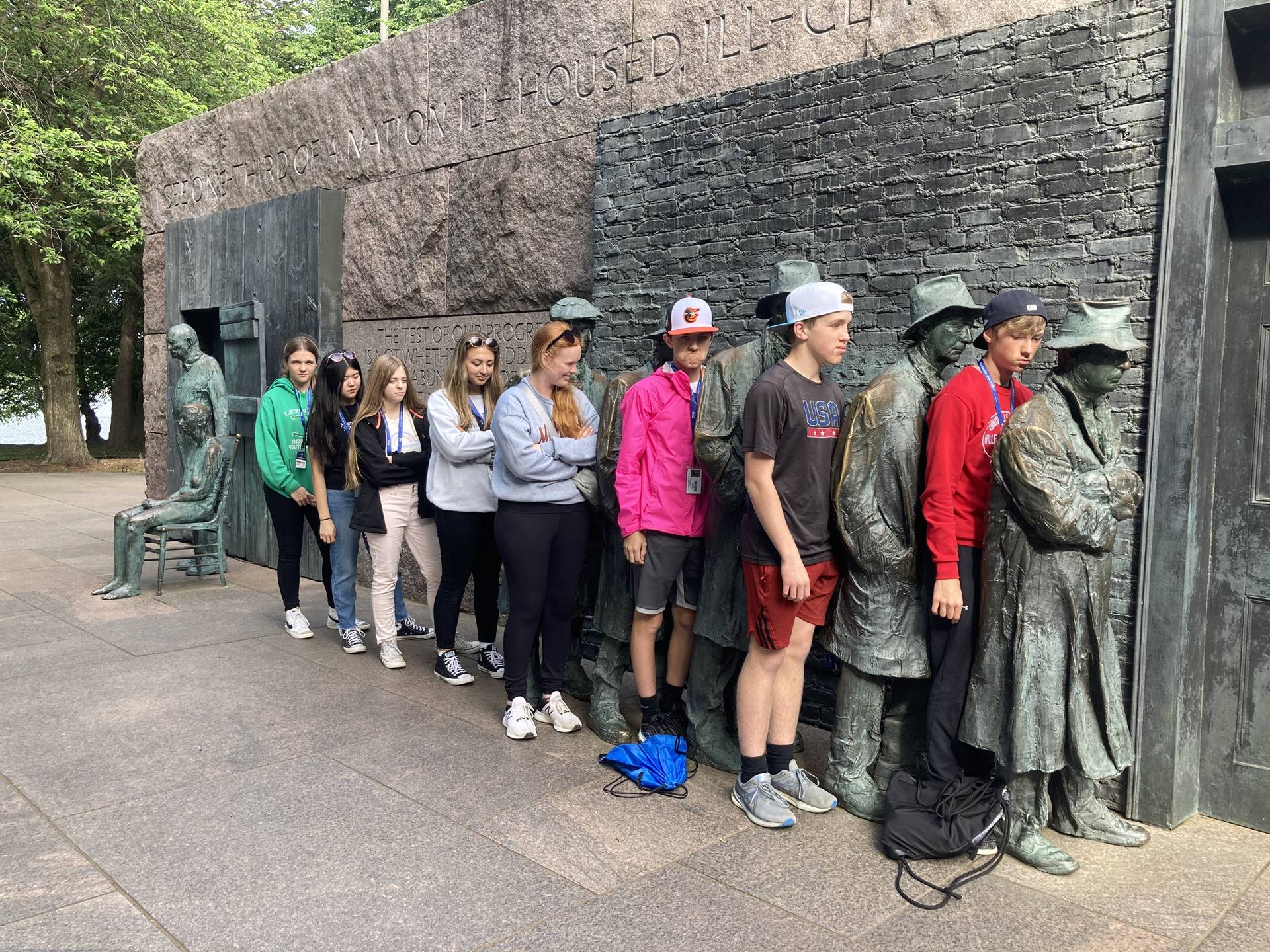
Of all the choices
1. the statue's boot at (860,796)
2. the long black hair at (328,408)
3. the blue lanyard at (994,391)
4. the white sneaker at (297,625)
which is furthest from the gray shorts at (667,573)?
the white sneaker at (297,625)

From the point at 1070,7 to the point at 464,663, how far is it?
429 centimetres

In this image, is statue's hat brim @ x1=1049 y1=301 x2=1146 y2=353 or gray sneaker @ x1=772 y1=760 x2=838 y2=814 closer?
statue's hat brim @ x1=1049 y1=301 x2=1146 y2=353

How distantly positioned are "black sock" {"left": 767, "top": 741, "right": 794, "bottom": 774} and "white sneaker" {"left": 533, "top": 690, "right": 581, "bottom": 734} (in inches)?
42.0

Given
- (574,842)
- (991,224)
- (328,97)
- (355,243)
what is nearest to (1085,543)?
(991,224)

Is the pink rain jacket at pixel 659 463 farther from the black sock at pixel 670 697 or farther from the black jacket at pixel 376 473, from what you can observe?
the black jacket at pixel 376 473

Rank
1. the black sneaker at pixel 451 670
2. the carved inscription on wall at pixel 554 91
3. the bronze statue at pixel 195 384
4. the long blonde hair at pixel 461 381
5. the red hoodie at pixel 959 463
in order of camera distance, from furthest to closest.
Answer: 1. the bronze statue at pixel 195 384
2. the black sneaker at pixel 451 670
3. the long blonde hair at pixel 461 381
4. the carved inscription on wall at pixel 554 91
5. the red hoodie at pixel 959 463

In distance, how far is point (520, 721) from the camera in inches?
179

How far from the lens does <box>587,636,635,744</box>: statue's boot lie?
461cm

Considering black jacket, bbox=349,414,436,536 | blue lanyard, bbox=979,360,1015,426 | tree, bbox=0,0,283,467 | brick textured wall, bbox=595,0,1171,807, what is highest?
tree, bbox=0,0,283,467

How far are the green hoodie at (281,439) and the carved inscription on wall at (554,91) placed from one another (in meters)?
2.03

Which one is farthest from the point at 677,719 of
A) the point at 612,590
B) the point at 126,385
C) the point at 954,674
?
the point at 126,385

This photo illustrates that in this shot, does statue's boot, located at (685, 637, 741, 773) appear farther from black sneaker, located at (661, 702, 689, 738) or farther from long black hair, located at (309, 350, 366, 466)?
long black hair, located at (309, 350, 366, 466)

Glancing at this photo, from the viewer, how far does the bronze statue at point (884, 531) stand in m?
3.69

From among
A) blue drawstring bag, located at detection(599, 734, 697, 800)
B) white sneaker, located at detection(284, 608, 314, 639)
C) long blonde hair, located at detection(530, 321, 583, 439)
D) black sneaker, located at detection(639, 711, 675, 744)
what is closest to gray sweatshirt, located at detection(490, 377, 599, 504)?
long blonde hair, located at detection(530, 321, 583, 439)
